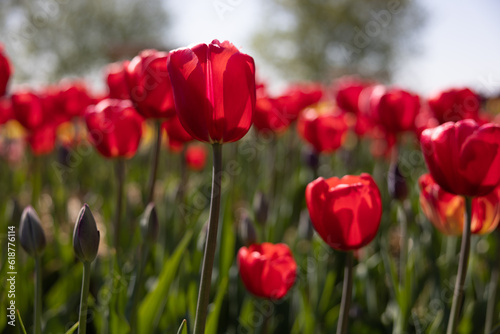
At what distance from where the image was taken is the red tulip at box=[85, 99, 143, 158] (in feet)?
4.52

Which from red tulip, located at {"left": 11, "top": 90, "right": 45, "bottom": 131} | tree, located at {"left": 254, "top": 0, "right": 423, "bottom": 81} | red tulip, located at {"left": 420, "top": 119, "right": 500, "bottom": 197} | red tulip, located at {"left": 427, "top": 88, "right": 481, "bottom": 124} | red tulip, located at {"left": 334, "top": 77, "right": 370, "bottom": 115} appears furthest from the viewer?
tree, located at {"left": 254, "top": 0, "right": 423, "bottom": 81}

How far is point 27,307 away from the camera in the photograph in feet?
5.01

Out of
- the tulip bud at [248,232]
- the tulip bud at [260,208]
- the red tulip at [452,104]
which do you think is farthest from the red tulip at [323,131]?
the tulip bud at [248,232]

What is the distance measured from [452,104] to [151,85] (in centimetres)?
118

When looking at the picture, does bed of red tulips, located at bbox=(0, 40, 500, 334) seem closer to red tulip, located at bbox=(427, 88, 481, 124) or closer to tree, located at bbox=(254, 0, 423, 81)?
red tulip, located at bbox=(427, 88, 481, 124)

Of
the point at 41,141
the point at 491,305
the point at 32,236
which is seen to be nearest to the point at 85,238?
the point at 32,236

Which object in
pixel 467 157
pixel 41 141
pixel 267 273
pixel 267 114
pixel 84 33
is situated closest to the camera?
pixel 467 157

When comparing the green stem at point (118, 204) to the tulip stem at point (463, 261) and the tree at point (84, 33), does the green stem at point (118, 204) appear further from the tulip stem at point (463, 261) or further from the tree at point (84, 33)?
the tree at point (84, 33)

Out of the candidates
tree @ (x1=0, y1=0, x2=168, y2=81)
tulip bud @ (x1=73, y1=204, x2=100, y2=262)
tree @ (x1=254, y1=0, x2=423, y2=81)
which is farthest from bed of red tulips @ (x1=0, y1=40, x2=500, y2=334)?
tree @ (x1=254, y1=0, x2=423, y2=81)

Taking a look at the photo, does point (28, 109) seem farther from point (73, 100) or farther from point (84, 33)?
point (84, 33)

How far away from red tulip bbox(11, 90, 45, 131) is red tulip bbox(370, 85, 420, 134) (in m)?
1.36

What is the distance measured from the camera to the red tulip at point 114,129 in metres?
1.38

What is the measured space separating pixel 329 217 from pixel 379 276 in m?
1.02

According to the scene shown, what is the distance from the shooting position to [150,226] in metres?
1.12
